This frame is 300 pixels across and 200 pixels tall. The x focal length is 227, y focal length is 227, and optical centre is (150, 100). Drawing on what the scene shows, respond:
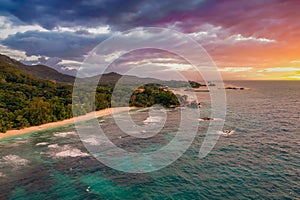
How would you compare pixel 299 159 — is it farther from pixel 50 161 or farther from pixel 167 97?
pixel 167 97

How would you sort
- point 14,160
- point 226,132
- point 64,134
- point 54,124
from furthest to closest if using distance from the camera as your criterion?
1. point 54,124
2. point 64,134
3. point 226,132
4. point 14,160

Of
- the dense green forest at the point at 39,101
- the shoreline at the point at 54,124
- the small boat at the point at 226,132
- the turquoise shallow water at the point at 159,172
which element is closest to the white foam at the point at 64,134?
the turquoise shallow water at the point at 159,172

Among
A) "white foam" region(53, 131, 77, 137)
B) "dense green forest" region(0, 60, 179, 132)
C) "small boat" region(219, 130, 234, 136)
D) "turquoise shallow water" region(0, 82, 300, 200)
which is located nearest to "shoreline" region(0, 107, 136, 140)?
"dense green forest" region(0, 60, 179, 132)

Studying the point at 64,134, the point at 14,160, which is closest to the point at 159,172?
the point at 14,160

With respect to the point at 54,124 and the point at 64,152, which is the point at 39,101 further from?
the point at 64,152

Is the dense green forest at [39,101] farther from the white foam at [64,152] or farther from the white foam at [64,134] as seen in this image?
the white foam at [64,152]

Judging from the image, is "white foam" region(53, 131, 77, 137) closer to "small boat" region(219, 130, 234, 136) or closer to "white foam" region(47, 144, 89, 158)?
"white foam" region(47, 144, 89, 158)
